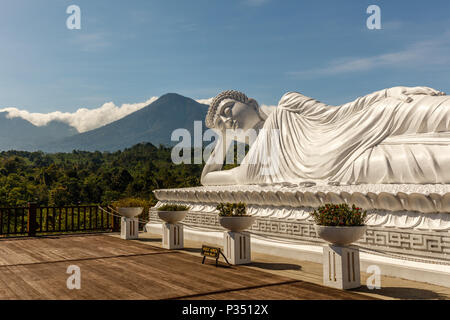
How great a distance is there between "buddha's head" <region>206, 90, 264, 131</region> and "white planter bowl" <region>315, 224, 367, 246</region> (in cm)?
759

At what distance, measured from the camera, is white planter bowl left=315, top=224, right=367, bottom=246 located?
4.54 meters

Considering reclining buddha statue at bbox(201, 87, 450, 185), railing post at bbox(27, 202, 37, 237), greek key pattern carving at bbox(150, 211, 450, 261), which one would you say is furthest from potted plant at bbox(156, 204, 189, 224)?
railing post at bbox(27, 202, 37, 237)

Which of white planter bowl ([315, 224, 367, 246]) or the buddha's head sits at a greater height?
the buddha's head

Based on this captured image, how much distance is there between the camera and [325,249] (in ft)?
15.4

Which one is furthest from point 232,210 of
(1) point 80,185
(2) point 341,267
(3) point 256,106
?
(1) point 80,185

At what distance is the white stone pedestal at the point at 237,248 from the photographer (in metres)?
6.13

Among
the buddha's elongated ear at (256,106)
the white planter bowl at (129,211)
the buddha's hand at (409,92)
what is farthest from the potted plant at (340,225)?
the buddha's elongated ear at (256,106)

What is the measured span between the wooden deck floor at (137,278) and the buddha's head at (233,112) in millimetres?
5347

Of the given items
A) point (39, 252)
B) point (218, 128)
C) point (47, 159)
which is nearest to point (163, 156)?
point (47, 159)

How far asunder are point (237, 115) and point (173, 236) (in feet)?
16.9

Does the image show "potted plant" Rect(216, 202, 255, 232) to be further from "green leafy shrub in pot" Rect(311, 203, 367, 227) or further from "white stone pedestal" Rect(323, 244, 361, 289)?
"white stone pedestal" Rect(323, 244, 361, 289)

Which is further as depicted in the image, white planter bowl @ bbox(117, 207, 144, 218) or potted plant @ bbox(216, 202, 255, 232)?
white planter bowl @ bbox(117, 207, 144, 218)

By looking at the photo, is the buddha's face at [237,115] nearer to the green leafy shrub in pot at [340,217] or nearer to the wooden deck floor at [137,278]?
the wooden deck floor at [137,278]
